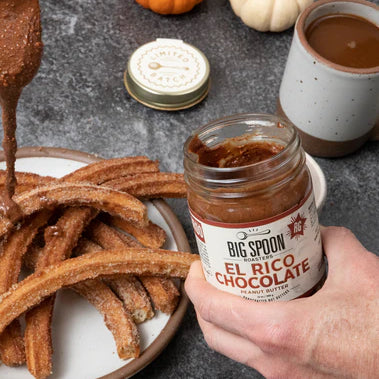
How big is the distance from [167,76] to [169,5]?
1.03 feet

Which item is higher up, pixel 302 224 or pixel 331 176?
pixel 302 224

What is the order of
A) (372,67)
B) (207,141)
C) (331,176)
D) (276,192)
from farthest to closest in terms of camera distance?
(331,176) < (372,67) < (207,141) < (276,192)

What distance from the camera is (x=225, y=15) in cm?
192

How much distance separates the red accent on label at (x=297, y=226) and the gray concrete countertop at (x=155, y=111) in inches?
21.5

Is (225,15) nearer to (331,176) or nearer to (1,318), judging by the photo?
(331,176)

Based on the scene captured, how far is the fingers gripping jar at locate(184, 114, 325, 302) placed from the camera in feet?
2.59

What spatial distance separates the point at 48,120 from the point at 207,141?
795 millimetres

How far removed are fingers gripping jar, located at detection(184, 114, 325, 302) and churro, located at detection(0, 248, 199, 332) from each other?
0.30 m

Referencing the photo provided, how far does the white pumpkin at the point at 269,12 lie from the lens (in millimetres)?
1762

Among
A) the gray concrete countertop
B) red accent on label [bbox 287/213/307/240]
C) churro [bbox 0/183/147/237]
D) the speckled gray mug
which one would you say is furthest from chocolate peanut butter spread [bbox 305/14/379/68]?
red accent on label [bbox 287/213/307/240]

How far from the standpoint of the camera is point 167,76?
1.64 m

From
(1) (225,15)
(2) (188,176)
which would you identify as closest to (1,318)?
(2) (188,176)

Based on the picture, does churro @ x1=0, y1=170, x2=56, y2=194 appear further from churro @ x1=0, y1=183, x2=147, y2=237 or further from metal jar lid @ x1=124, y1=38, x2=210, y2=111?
metal jar lid @ x1=124, y1=38, x2=210, y2=111

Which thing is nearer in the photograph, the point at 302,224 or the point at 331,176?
the point at 302,224
